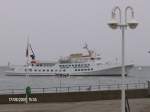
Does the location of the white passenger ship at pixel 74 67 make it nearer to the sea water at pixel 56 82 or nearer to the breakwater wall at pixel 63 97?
the sea water at pixel 56 82

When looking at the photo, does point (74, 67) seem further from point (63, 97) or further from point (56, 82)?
point (63, 97)

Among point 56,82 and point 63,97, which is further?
point 56,82

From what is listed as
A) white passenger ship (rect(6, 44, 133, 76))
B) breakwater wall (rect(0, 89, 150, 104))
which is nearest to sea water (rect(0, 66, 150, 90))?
white passenger ship (rect(6, 44, 133, 76))

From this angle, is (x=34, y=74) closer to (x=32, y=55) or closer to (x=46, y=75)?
(x=46, y=75)

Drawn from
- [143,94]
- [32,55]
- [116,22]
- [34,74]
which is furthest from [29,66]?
[116,22]

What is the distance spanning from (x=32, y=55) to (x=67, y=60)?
16.2 meters

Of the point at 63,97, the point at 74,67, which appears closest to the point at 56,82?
the point at 74,67

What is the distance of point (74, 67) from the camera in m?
137

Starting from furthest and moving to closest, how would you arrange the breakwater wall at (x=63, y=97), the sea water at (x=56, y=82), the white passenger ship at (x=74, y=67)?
the white passenger ship at (x=74, y=67) → the sea water at (x=56, y=82) → the breakwater wall at (x=63, y=97)

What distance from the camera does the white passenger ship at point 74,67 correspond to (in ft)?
438

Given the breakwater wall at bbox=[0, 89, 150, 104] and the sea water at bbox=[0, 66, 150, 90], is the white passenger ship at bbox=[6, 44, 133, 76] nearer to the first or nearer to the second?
the sea water at bbox=[0, 66, 150, 90]

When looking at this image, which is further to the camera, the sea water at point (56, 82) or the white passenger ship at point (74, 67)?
the white passenger ship at point (74, 67)

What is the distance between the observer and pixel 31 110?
26734 millimetres

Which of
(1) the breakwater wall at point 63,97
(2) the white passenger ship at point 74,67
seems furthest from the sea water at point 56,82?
(1) the breakwater wall at point 63,97
